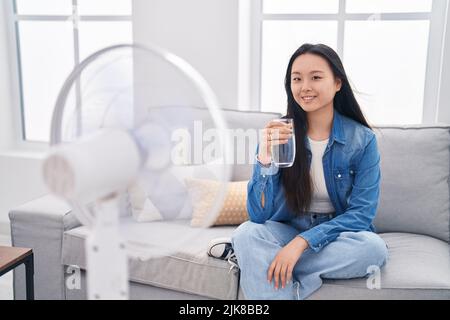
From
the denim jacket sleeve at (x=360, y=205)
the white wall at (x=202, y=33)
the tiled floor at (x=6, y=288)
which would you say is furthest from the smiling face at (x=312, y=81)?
the tiled floor at (x=6, y=288)

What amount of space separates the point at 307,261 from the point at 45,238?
1017 millimetres

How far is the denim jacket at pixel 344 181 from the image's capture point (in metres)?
1.74

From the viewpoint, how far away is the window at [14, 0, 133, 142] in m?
3.02

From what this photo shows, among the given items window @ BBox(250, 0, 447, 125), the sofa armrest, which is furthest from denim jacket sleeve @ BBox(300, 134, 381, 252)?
the sofa armrest

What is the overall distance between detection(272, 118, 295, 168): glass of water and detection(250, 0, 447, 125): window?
39.5 inches

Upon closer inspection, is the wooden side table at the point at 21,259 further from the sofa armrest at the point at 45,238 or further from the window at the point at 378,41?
the window at the point at 378,41

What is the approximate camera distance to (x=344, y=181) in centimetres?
178

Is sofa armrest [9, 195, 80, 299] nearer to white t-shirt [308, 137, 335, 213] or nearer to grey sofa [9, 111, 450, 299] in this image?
grey sofa [9, 111, 450, 299]

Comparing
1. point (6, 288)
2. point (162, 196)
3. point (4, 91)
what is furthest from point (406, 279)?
point (4, 91)

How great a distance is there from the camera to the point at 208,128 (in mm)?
851

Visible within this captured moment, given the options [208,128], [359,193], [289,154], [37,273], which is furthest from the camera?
[37,273]
